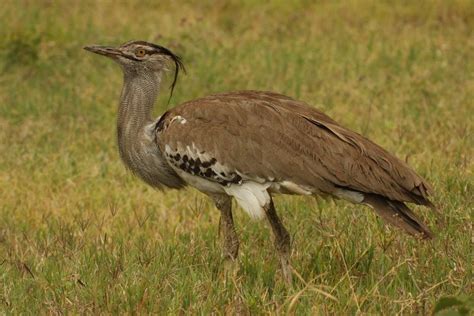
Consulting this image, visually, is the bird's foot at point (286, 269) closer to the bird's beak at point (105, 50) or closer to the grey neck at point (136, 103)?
the grey neck at point (136, 103)

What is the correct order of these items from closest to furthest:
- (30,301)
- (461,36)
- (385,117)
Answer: (30,301), (385,117), (461,36)

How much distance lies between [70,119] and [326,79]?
1.98 meters

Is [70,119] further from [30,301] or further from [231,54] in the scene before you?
[30,301]

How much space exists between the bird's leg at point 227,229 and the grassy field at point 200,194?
6cm

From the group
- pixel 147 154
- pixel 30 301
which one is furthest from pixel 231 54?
pixel 30 301

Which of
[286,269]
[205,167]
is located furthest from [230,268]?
[205,167]

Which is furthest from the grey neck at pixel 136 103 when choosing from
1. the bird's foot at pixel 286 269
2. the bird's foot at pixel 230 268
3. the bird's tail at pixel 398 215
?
the bird's tail at pixel 398 215

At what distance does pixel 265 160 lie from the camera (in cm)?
490

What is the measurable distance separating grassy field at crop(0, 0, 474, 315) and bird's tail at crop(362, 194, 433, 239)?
229 millimetres

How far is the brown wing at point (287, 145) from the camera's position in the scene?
480 cm

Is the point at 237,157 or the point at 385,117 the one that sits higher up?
the point at 237,157

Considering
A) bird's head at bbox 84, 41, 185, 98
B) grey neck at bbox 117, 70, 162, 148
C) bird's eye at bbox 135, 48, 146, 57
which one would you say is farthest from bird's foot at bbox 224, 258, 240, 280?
bird's eye at bbox 135, 48, 146, 57

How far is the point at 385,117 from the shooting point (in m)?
7.88

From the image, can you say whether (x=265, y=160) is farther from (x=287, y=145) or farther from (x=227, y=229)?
(x=227, y=229)
